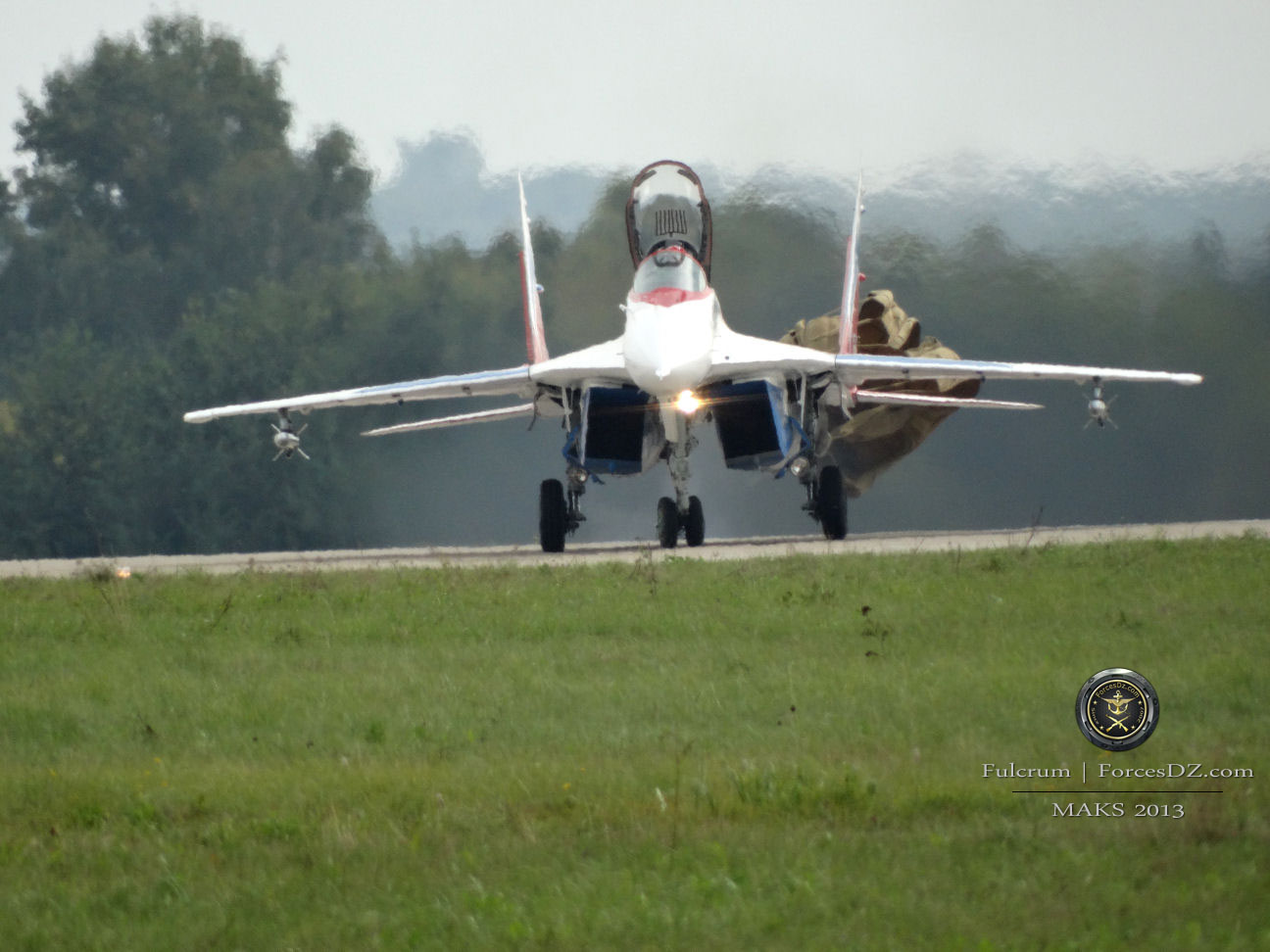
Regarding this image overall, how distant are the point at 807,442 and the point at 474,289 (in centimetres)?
1149

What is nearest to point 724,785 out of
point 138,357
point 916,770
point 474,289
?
point 916,770

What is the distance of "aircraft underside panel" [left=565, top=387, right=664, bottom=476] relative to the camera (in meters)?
20.0

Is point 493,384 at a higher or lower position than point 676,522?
higher

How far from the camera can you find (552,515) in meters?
20.8

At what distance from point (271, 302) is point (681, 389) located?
16.7m

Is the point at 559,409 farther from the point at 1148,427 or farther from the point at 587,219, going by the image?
the point at 1148,427

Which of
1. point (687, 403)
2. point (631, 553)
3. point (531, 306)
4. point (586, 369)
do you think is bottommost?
point (631, 553)

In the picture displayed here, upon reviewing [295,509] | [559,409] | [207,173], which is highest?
[207,173]

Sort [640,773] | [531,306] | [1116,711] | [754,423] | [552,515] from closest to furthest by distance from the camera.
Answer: [640,773] < [1116,711] < [754,423] < [552,515] < [531,306]

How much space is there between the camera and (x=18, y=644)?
11680mm

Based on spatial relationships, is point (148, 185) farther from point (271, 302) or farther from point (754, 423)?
point (754, 423)

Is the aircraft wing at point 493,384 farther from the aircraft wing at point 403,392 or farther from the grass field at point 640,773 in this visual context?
the grass field at point 640,773

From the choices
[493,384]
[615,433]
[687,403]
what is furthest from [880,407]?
[687,403]

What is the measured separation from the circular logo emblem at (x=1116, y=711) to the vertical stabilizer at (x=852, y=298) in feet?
51.8
